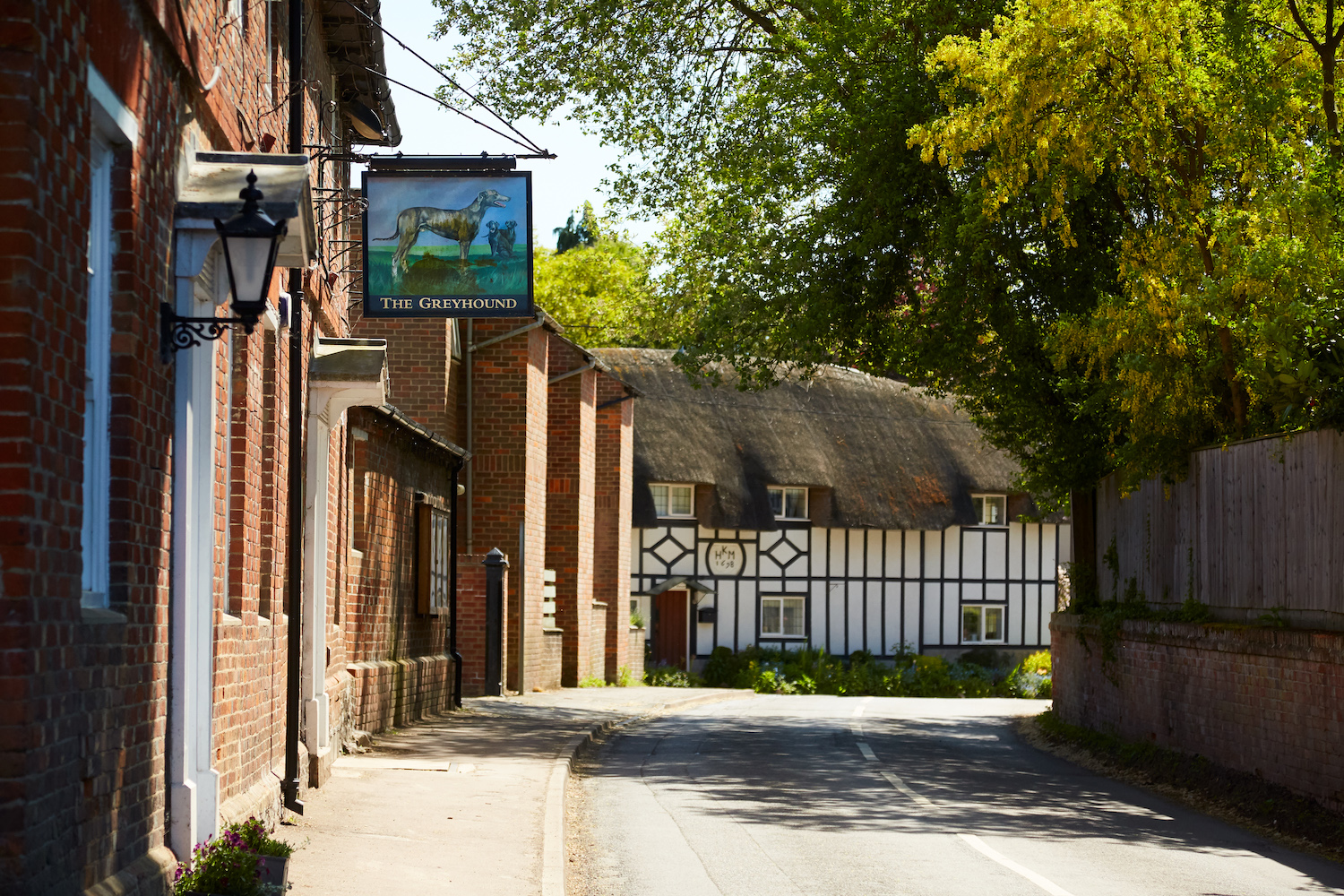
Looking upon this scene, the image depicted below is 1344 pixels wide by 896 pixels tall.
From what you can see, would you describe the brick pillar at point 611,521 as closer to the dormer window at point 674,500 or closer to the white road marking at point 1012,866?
the dormer window at point 674,500

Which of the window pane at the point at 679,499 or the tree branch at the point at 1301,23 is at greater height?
the tree branch at the point at 1301,23

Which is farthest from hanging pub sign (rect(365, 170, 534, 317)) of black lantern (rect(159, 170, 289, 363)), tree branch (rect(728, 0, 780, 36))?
tree branch (rect(728, 0, 780, 36))

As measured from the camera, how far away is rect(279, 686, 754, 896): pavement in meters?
8.45

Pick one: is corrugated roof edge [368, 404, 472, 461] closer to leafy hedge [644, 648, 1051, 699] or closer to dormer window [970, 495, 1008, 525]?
leafy hedge [644, 648, 1051, 699]

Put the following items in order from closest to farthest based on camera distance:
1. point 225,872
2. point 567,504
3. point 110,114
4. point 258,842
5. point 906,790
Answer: point 110,114 → point 225,872 → point 258,842 → point 906,790 → point 567,504

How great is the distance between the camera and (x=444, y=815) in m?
11.0

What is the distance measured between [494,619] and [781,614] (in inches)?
684

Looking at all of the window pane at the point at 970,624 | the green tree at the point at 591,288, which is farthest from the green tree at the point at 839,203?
the green tree at the point at 591,288

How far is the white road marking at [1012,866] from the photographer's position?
861cm

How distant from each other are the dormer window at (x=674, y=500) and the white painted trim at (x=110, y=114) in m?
33.4

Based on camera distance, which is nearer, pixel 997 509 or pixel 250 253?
pixel 250 253

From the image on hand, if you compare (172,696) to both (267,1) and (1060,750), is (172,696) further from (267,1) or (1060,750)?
(1060,750)

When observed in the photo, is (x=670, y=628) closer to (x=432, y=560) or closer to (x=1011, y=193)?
(x=432, y=560)

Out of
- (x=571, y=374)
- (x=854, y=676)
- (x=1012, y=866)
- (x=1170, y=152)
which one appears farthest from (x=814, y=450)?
(x=1012, y=866)
